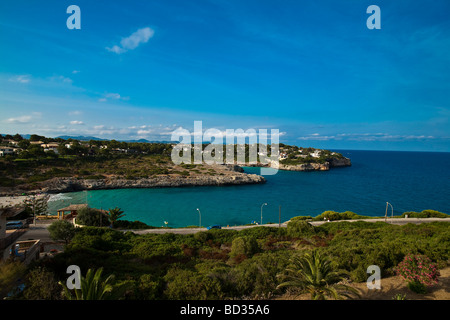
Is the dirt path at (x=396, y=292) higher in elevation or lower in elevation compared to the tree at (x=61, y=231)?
higher

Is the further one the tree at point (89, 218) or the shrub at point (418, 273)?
the tree at point (89, 218)

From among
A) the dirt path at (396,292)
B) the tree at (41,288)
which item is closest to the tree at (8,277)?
the tree at (41,288)

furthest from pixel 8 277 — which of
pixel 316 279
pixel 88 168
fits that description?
pixel 88 168

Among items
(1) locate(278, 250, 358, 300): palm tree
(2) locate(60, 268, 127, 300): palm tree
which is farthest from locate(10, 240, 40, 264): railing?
(1) locate(278, 250, 358, 300): palm tree

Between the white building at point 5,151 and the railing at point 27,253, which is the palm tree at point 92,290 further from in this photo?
the white building at point 5,151

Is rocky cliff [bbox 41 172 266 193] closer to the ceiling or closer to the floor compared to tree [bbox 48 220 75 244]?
closer to the floor

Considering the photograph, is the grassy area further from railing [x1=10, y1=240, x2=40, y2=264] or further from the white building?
railing [x1=10, y1=240, x2=40, y2=264]

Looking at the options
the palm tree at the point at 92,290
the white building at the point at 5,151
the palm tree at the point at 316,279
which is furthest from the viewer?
the white building at the point at 5,151
